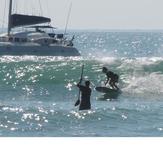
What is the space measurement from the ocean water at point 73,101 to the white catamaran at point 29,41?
5.64 meters

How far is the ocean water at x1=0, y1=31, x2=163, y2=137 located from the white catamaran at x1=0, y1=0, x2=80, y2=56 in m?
5.64

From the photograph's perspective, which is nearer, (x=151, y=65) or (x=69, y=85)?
(x=69, y=85)

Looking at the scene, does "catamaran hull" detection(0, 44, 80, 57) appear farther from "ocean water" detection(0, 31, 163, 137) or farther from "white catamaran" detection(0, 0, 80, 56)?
"ocean water" detection(0, 31, 163, 137)

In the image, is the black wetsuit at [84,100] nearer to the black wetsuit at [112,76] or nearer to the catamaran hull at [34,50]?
the black wetsuit at [112,76]

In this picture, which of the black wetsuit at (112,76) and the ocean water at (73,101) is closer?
the ocean water at (73,101)

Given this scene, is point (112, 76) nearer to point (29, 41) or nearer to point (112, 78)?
point (112, 78)

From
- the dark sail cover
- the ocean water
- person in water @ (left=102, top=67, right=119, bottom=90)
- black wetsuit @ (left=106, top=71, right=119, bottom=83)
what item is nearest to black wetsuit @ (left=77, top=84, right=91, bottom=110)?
the ocean water

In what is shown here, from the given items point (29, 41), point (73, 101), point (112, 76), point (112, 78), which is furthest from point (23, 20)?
point (73, 101)

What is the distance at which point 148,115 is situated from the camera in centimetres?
1022

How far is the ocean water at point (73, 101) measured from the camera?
8.70m

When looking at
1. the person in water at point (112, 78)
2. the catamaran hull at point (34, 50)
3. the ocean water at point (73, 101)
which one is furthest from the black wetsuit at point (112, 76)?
the catamaran hull at point (34, 50)
